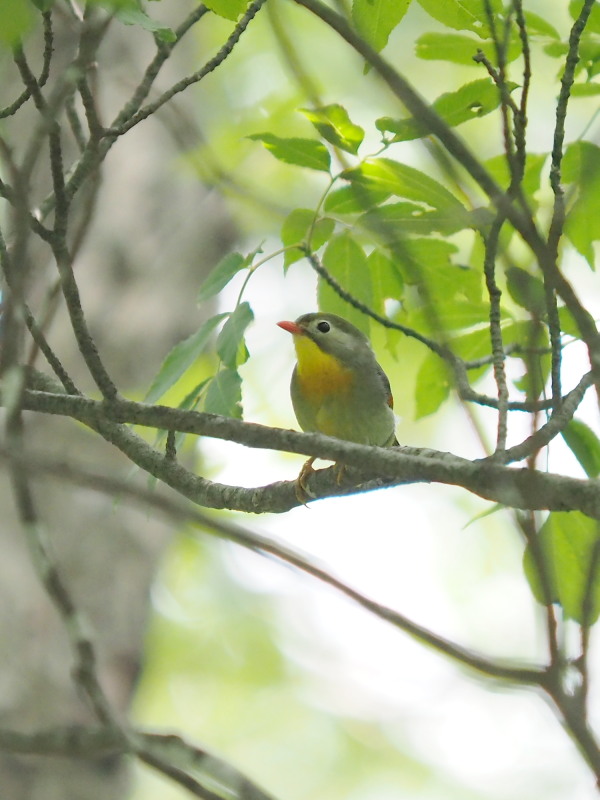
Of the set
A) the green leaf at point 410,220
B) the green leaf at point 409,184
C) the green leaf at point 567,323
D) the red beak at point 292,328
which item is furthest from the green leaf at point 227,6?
the red beak at point 292,328

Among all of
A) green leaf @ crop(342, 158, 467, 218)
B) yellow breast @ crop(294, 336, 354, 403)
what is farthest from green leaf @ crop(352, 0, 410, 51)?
yellow breast @ crop(294, 336, 354, 403)

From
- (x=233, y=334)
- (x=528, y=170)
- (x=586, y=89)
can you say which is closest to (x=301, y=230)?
(x=233, y=334)

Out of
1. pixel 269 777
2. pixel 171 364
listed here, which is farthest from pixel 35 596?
pixel 269 777

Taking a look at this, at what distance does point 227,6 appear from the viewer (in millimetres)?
2555

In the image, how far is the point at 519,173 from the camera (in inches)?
81.4

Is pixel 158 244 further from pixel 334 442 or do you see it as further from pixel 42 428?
pixel 334 442

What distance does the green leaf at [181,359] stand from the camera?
10.3 feet

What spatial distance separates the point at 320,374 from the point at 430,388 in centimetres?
170

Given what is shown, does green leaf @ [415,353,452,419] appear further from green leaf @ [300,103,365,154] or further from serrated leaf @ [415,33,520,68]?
serrated leaf @ [415,33,520,68]

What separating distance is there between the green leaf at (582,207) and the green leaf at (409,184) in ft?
1.30

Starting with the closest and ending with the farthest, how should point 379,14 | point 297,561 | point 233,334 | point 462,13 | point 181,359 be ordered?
point 297,561
point 379,14
point 462,13
point 233,334
point 181,359

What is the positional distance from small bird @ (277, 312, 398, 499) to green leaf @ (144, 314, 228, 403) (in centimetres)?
189

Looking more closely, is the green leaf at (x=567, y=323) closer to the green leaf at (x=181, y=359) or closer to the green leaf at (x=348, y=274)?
the green leaf at (x=348, y=274)

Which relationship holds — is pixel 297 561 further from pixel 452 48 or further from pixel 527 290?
pixel 452 48
